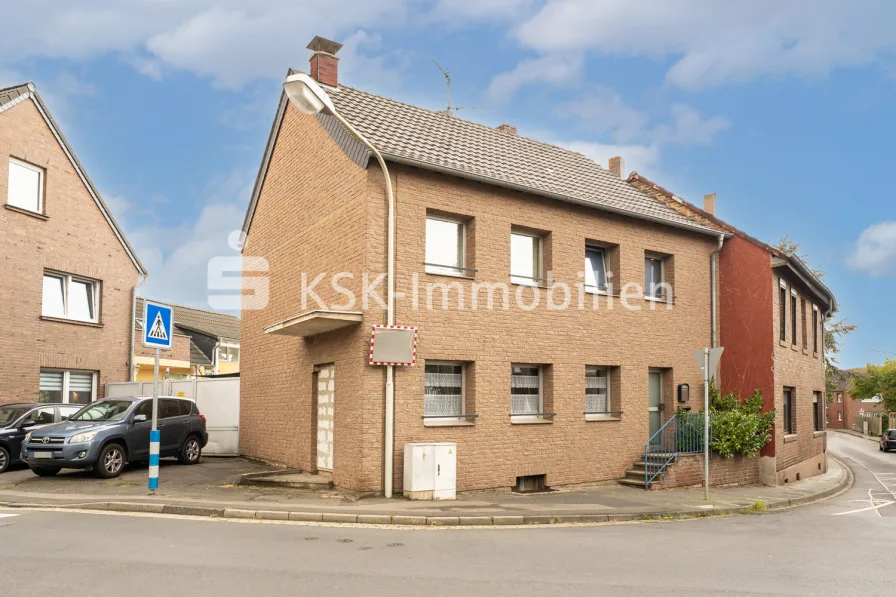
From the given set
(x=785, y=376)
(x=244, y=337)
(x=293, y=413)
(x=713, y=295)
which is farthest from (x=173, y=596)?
(x=785, y=376)

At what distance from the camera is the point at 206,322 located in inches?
→ 1490

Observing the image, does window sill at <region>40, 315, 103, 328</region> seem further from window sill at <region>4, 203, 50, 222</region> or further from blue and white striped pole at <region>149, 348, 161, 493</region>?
blue and white striped pole at <region>149, 348, 161, 493</region>

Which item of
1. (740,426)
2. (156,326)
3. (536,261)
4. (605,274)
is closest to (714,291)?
(740,426)

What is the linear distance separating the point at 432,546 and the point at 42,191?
17693 mm

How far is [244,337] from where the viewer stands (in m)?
19.5

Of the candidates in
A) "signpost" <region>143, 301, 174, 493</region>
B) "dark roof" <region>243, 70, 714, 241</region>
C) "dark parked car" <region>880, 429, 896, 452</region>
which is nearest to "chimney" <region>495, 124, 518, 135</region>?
"dark roof" <region>243, 70, 714, 241</region>

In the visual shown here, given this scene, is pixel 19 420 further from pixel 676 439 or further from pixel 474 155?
pixel 676 439

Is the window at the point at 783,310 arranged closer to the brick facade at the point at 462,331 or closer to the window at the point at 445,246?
the brick facade at the point at 462,331

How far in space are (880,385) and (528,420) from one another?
65.4 m

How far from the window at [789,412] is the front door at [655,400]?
5607 mm

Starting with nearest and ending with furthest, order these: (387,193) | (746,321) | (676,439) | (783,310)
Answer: (387,193), (676,439), (746,321), (783,310)

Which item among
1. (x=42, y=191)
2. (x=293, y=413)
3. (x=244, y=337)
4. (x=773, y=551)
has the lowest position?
(x=773, y=551)

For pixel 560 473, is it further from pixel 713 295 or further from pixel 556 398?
pixel 713 295

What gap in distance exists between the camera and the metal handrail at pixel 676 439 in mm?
16875
